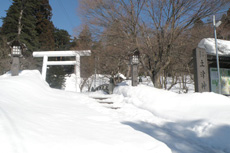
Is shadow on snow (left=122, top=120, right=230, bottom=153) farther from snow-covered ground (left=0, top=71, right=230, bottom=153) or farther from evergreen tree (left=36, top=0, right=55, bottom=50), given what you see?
evergreen tree (left=36, top=0, right=55, bottom=50)

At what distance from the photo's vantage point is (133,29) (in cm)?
705

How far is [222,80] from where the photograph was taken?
6.07 m

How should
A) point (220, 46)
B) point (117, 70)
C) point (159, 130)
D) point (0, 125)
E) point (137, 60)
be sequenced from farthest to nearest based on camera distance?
1. point (117, 70)
2. point (137, 60)
3. point (220, 46)
4. point (159, 130)
5. point (0, 125)

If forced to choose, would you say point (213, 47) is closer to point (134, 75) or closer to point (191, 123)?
point (134, 75)

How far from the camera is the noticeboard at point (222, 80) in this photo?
5.91 meters

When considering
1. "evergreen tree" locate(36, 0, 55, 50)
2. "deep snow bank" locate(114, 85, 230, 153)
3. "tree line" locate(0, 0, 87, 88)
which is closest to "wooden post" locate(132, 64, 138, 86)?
"deep snow bank" locate(114, 85, 230, 153)

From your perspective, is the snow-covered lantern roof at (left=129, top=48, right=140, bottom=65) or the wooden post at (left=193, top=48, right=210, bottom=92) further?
the snow-covered lantern roof at (left=129, top=48, right=140, bottom=65)

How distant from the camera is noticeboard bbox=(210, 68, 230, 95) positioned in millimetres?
5912

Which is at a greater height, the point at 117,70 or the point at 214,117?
the point at 117,70

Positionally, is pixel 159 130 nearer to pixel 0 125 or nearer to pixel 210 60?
pixel 0 125

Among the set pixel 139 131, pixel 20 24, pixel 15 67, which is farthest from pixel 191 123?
pixel 20 24

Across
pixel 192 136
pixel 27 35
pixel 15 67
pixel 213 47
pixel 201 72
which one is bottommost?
pixel 192 136

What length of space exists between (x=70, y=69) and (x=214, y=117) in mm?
24336

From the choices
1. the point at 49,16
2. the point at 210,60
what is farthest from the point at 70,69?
the point at 210,60
